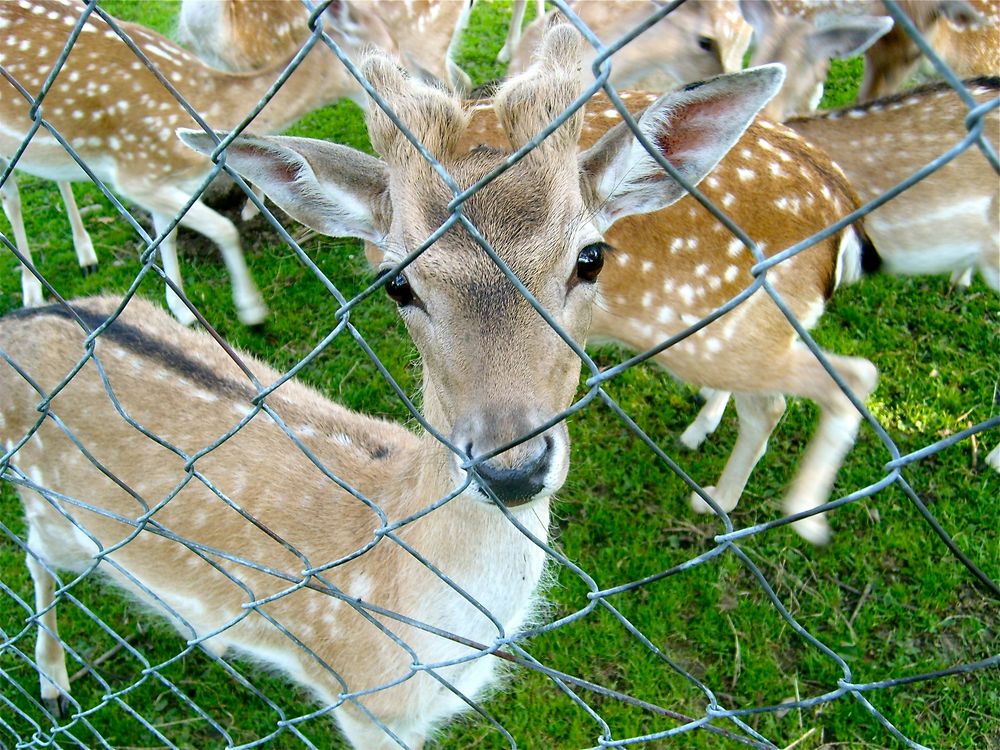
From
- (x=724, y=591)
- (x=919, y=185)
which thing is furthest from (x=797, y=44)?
(x=724, y=591)

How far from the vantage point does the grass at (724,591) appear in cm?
249

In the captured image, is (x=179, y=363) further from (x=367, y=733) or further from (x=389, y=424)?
(x=367, y=733)

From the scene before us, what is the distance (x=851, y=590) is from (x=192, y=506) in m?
2.13

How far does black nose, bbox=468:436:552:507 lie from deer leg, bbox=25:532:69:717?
1809 millimetres

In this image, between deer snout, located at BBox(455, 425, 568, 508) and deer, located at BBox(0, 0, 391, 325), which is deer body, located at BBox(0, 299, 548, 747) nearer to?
deer snout, located at BBox(455, 425, 568, 508)

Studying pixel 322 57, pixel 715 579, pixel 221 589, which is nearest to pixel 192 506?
pixel 221 589

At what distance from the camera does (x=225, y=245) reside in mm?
3666

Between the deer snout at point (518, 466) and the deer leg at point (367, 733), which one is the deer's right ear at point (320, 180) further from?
the deer leg at point (367, 733)

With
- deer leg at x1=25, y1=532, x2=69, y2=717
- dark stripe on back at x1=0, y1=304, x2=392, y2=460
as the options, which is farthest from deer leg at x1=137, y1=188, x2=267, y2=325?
deer leg at x1=25, y1=532, x2=69, y2=717

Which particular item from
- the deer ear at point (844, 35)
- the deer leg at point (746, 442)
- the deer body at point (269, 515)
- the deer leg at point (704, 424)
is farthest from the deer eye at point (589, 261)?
the deer ear at point (844, 35)

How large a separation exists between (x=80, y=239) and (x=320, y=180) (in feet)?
10.7

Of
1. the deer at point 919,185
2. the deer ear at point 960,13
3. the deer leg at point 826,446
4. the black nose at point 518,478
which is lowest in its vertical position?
the deer leg at point 826,446

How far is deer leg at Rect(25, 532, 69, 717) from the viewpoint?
2469mm

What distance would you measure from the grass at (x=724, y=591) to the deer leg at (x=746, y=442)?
4.6 inches
